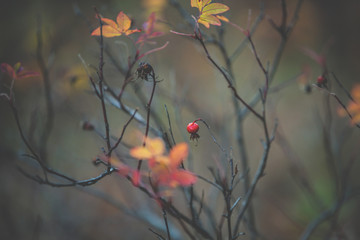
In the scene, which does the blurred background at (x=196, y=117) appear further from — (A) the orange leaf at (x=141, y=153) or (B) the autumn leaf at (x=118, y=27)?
(A) the orange leaf at (x=141, y=153)

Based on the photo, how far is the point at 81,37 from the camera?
354 centimetres

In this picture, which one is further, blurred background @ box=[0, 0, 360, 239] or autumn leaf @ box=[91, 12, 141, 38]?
blurred background @ box=[0, 0, 360, 239]

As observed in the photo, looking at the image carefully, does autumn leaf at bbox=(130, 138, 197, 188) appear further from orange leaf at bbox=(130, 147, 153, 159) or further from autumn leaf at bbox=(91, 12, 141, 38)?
autumn leaf at bbox=(91, 12, 141, 38)

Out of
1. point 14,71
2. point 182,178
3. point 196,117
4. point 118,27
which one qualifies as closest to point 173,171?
point 182,178

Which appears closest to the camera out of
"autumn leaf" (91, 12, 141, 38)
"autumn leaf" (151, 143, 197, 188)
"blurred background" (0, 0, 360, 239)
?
"autumn leaf" (151, 143, 197, 188)

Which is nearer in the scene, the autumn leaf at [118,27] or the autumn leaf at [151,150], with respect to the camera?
the autumn leaf at [151,150]

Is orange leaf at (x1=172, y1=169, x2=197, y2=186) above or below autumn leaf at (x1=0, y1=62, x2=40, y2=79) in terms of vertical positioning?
below

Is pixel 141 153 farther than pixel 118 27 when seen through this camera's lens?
No

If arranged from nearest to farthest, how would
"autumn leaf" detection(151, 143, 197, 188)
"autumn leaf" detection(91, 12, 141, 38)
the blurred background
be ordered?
"autumn leaf" detection(151, 143, 197, 188)
"autumn leaf" detection(91, 12, 141, 38)
the blurred background

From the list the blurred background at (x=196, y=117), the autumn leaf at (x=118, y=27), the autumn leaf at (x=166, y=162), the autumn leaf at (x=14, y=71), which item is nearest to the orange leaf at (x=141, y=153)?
the autumn leaf at (x=166, y=162)

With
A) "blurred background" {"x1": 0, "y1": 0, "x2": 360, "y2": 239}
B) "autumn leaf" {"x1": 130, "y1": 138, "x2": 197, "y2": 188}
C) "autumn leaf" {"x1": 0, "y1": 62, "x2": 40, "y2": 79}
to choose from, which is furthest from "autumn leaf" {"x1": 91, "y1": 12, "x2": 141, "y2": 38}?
"blurred background" {"x1": 0, "y1": 0, "x2": 360, "y2": 239}

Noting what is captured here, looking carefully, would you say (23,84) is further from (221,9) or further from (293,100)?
(293,100)

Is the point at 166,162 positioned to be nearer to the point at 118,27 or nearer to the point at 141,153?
the point at 141,153

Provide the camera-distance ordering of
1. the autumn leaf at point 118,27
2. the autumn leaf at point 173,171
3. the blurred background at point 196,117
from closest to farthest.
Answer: the autumn leaf at point 173,171 < the autumn leaf at point 118,27 < the blurred background at point 196,117
